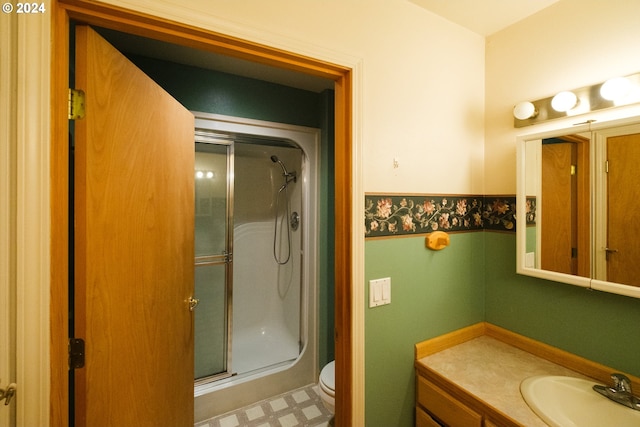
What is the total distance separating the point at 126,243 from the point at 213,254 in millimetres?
1450

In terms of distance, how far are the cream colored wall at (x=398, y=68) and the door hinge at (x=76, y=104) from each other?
1.00ft

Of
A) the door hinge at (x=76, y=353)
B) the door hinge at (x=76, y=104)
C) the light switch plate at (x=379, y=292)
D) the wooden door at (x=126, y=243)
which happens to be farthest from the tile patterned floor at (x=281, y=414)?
the door hinge at (x=76, y=104)

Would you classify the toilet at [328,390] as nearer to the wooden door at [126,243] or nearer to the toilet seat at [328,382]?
the toilet seat at [328,382]

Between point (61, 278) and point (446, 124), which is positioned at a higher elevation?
point (446, 124)

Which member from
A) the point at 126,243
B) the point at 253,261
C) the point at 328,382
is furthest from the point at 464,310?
the point at 253,261

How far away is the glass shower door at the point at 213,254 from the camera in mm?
2193

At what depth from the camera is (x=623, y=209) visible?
1.03m

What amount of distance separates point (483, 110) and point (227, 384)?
2.43 metres

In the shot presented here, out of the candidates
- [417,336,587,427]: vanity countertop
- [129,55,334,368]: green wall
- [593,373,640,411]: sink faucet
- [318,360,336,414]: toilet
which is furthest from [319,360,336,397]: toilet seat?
[593,373,640,411]: sink faucet

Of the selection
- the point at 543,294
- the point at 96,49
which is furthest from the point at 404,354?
the point at 96,49

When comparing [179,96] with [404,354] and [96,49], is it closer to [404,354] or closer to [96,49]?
[96,49]

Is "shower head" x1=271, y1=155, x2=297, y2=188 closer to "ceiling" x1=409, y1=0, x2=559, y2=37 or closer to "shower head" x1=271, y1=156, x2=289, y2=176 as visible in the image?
"shower head" x1=271, y1=156, x2=289, y2=176

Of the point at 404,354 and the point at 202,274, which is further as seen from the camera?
the point at 202,274

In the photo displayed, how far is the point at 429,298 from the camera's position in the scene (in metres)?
1.32
